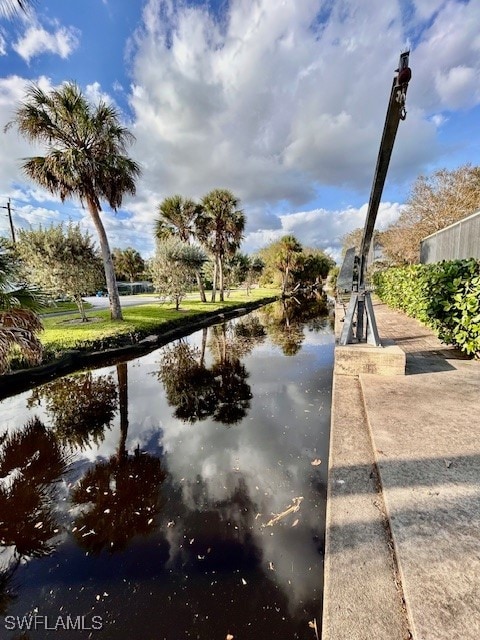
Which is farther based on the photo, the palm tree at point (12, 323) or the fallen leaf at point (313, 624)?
the palm tree at point (12, 323)

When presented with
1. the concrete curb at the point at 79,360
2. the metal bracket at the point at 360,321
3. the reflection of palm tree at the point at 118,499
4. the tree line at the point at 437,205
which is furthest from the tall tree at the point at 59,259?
the tree line at the point at 437,205

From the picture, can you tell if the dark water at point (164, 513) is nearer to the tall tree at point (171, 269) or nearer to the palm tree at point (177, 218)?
the tall tree at point (171, 269)

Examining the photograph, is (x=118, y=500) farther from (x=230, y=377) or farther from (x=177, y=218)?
(x=177, y=218)

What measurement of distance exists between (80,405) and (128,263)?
2112 inches

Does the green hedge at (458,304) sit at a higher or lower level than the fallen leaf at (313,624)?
higher

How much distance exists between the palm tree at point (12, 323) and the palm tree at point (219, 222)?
61.3 feet

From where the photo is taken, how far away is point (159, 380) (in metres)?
6.90

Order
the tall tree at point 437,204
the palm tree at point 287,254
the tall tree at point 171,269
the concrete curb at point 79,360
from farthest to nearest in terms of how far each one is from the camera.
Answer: the palm tree at point 287,254, the tall tree at point 437,204, the tall tree at point 171,269, the concrete curb at point 79,360

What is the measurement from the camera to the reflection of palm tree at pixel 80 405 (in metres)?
4.44

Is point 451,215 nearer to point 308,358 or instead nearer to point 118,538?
point 308,358

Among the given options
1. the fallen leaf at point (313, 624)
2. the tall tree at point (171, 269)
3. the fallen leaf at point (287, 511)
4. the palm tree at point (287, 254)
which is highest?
the palm tree at point (287, 254)

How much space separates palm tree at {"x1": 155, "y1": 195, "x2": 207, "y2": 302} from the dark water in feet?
59.0

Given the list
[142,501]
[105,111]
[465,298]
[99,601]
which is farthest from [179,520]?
[105,111]

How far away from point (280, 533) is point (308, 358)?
611 cm
